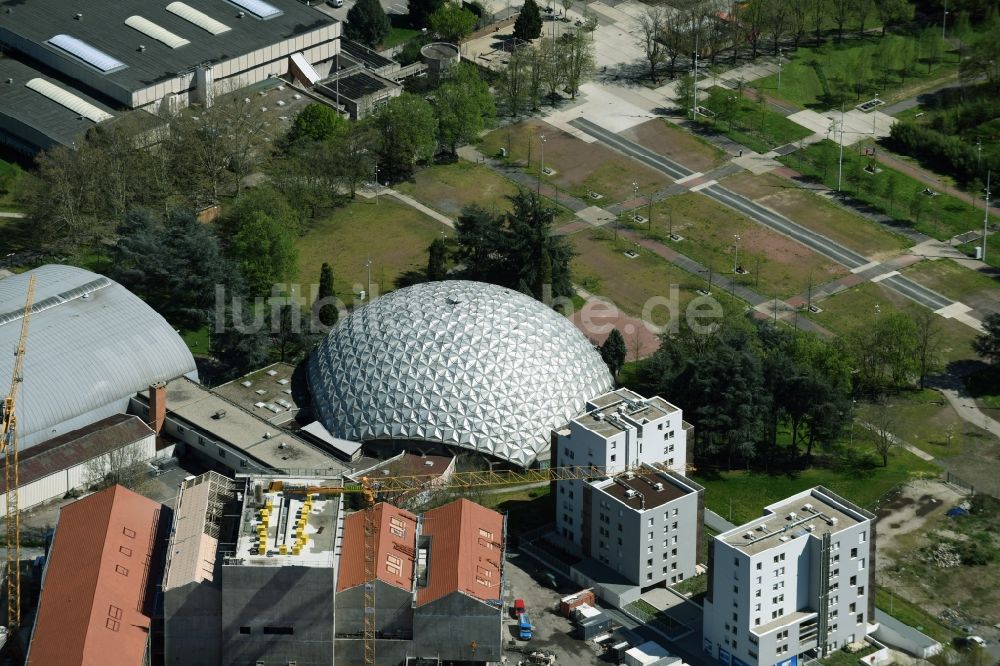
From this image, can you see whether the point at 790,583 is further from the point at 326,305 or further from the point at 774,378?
the point at 326,305

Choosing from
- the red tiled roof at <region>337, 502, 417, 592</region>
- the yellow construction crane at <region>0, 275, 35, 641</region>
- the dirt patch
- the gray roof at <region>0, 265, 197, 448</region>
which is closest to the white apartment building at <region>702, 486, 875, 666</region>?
the dirt patch

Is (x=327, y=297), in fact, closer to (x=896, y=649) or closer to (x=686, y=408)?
(x=686, y=408)

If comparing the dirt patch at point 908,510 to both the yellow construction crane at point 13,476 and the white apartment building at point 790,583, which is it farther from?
the yellow construction crane at point 13,476

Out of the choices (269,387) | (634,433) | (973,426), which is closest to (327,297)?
(269,387)

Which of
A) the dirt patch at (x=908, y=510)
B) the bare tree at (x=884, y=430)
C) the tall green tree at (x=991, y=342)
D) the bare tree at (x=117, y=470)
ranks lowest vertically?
the dirt patch at (x=908, y=510)

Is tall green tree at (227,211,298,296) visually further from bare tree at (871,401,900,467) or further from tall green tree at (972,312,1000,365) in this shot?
tall green tree at (972,312,1000,365)

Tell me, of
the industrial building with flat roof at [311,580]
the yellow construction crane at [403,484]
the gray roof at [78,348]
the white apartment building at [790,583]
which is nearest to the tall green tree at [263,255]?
the gray roof at [78,348]

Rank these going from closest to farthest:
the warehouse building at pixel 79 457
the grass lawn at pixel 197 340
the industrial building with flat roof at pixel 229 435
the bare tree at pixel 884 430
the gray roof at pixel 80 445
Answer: the warehouse building at pixel 79 457 < the gray roof at pixel 80 445 < the industrial building with flat roof at pixel 229 435 < the bare tree at pixel 884 430 < the grass lawn at pixel 197 340

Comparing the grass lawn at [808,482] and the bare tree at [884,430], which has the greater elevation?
the bare tree at [884,430]
